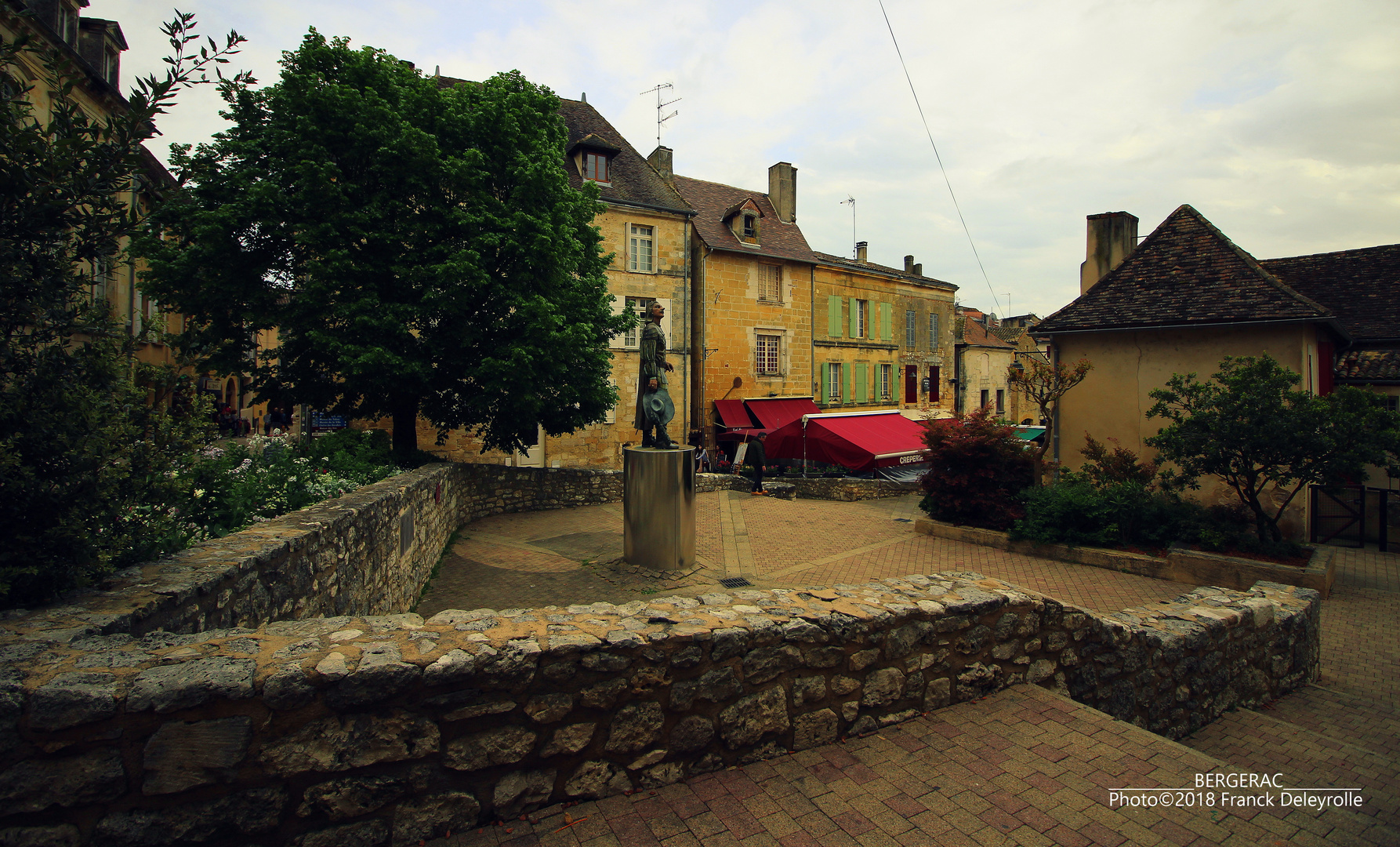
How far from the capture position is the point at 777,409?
25.7 m

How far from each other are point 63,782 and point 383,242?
1092cm

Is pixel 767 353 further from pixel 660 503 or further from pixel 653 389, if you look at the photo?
pixel 660 503

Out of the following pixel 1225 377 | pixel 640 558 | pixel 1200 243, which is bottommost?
pixel 640 558

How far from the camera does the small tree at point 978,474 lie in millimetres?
12266

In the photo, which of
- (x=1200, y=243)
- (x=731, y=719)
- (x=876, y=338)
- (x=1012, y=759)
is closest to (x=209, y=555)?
(x=731, y=719)

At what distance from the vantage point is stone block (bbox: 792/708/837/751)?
3.67 metres

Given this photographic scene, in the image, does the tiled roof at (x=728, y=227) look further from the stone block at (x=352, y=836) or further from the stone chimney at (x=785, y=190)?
the stone block at (x=352, y=836)

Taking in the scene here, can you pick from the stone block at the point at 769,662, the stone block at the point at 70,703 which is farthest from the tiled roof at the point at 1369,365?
the stone block at the point at 70,703

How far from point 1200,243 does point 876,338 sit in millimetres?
15030

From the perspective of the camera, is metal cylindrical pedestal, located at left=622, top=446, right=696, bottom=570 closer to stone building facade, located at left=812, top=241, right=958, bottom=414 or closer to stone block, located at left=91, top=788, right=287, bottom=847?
stone block, located at left=91, top=788, right=287, bottom=847

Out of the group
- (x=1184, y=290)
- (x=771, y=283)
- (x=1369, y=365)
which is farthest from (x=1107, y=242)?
(x=771, y=283)

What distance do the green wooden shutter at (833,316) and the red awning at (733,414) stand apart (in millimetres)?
Answer: 5938

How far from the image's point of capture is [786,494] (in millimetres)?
17344

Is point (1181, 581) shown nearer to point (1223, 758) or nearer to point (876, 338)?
point (1223, 758)
